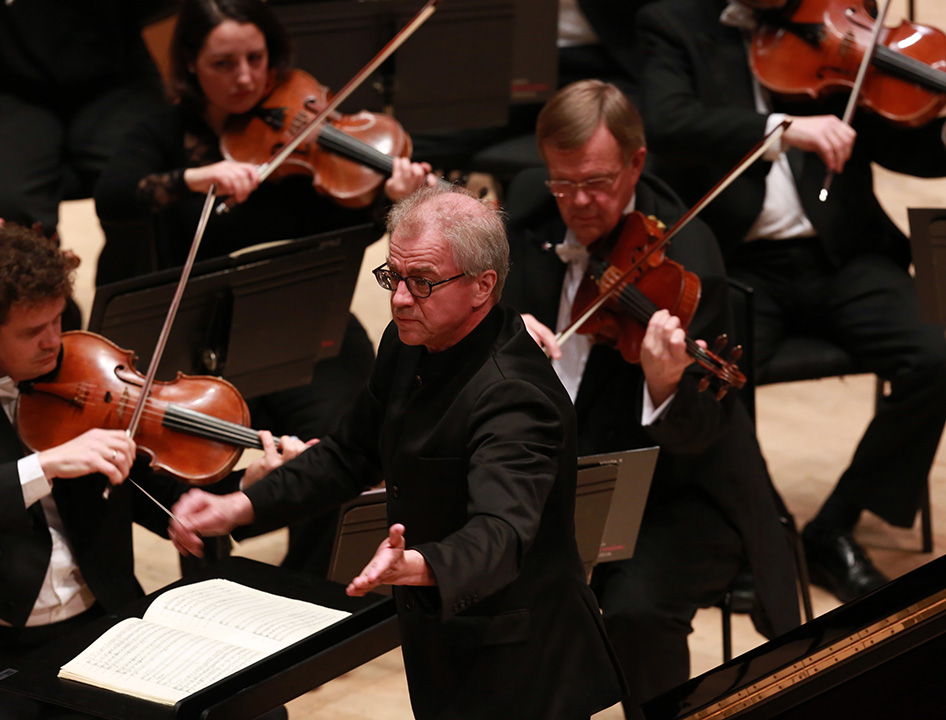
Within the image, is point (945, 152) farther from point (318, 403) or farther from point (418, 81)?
point (318, 403)

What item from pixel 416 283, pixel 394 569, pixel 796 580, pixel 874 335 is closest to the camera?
pixel 394 569

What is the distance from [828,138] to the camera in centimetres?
289

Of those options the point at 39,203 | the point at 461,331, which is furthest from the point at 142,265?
the point at 461,331

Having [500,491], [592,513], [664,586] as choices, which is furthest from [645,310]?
[500,491]

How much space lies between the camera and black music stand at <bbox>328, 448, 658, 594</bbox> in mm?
2184

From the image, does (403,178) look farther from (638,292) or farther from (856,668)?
(856,668)

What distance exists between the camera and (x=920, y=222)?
2680 millimetres

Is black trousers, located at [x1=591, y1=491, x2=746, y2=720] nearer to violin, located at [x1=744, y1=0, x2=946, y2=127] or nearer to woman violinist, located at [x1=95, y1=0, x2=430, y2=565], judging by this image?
woman violinist, located at [x1=95, y1=0, x2=430, y2=565]

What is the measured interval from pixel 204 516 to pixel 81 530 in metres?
0.52

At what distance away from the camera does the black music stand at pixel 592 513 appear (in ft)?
7.16

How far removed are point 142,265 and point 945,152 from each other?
2.11 m

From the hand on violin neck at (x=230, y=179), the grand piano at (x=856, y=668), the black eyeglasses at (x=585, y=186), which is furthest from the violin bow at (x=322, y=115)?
the grand piano at (x=856, y=668)

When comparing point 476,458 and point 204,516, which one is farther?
point 204,516

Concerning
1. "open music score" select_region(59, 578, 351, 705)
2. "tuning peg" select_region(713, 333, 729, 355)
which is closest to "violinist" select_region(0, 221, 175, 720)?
"open music score" select_region(59, 578, 351, 705)
